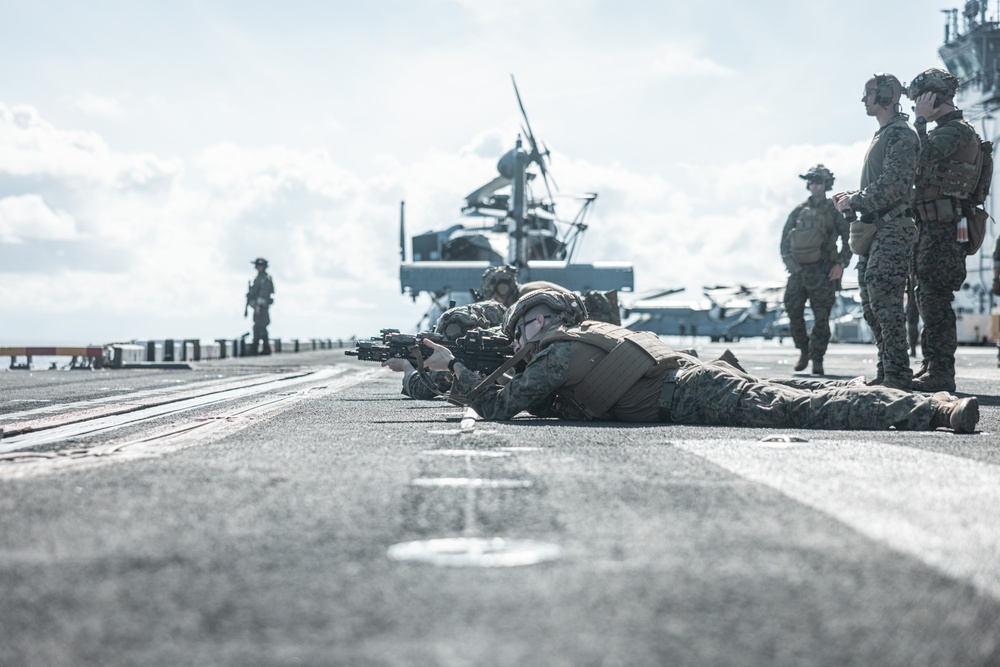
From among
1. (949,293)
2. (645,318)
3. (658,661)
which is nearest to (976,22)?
(645,318)

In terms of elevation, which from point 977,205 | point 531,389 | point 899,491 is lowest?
point 899,491

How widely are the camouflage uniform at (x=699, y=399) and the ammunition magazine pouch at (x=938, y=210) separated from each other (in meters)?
2.89

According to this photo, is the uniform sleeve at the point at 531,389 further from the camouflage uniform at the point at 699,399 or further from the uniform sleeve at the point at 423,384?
the uniform sleeve at the point at 423,384

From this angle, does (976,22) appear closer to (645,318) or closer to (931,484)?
(645,318)

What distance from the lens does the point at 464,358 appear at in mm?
6000

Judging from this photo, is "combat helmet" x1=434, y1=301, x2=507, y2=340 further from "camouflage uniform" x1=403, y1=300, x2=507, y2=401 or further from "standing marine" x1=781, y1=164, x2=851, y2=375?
"standing marine" x1=781, y1=164, x2=851, y2=375

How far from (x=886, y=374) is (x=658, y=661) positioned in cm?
645

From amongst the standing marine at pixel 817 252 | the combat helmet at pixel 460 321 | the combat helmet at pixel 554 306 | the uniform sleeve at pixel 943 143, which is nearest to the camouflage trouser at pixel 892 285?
the uniform sleeve at pixel 943 143

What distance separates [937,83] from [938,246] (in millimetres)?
1324

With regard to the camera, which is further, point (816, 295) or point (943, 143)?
point (816, 295)

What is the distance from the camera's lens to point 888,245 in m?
7.21

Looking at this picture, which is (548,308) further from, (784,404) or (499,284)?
(499,284)

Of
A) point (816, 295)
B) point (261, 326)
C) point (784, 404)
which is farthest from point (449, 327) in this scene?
point (261, 326)

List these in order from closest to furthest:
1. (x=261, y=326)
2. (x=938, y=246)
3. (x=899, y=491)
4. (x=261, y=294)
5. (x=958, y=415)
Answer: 1. (x=899, y=491)
2. (x=958, y=415)
3. (x=938, y=246)
4. (x=261, y=294)
5. (x=261, y=326)
